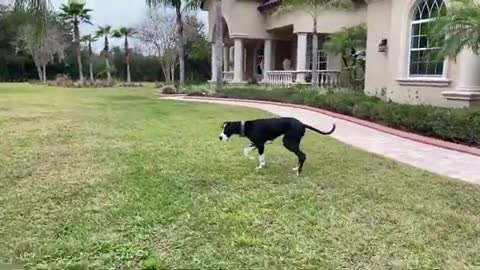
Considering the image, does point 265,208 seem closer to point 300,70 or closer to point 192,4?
point 300,70

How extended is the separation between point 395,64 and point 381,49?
109cm

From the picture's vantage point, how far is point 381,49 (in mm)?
15266

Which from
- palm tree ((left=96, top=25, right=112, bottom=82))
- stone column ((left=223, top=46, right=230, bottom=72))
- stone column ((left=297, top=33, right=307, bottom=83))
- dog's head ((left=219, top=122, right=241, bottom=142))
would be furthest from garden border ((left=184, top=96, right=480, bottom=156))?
palm tree ((left=96, top=25, right=112, bottom=82))

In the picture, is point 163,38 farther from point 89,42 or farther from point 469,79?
point 469,79

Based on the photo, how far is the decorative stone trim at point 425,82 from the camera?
40.6 feet

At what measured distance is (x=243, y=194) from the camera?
572 cm

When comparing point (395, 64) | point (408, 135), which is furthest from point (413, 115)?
point (395, 64)

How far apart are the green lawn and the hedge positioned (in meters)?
2.44

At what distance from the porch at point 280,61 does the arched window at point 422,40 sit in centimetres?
877

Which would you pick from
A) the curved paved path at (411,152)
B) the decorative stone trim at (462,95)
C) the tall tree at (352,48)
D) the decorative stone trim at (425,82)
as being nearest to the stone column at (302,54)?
the tall tree at (352,48)

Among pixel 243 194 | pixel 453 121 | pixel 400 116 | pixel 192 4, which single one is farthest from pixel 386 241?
pixel 192 4

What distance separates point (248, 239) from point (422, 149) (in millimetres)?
6063

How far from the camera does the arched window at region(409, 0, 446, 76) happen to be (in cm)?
1281

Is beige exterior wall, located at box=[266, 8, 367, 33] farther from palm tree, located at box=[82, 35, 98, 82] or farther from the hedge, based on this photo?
palm tree, located at box=[82, 35, 98, 82]
